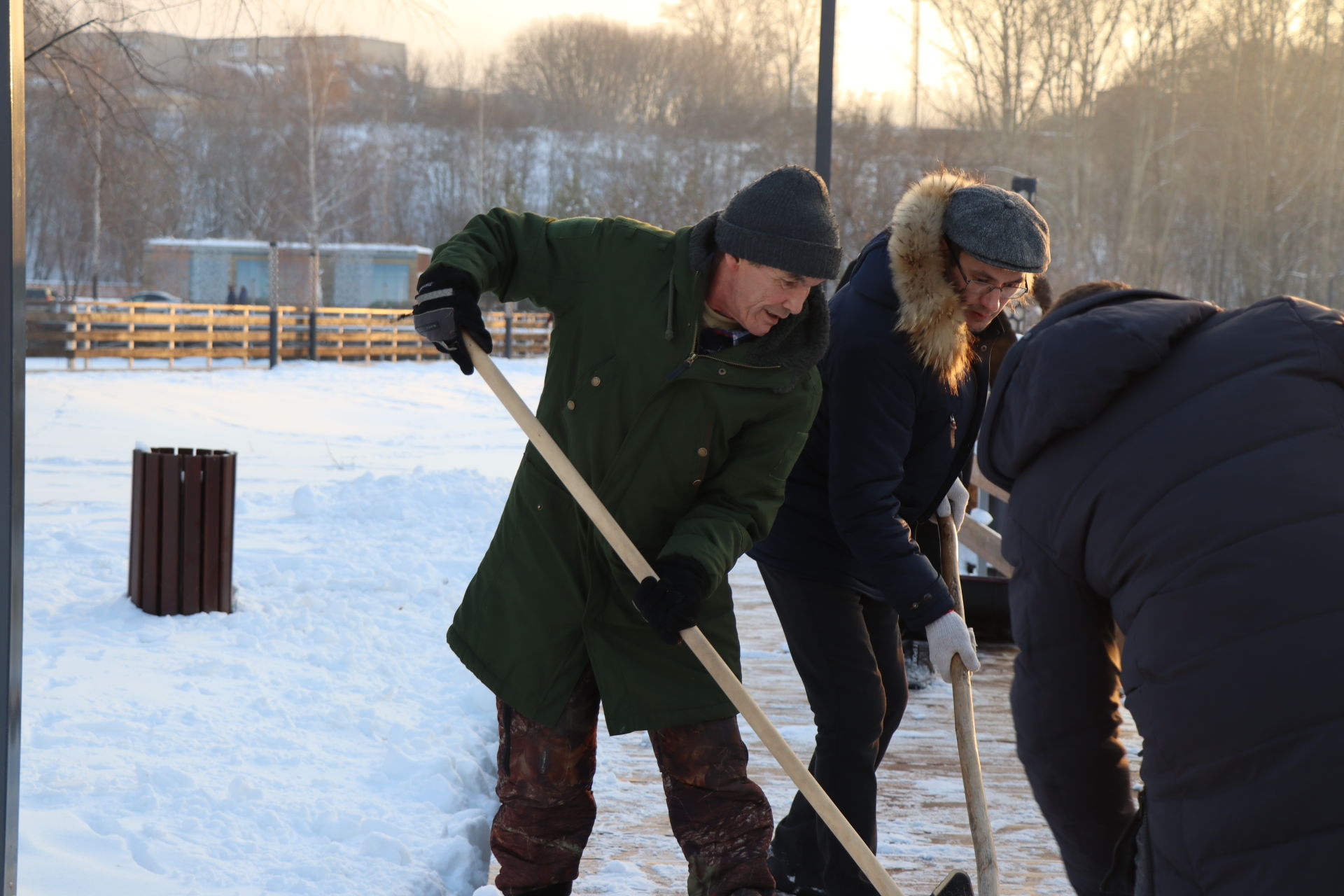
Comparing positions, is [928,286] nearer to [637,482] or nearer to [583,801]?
[637,482]

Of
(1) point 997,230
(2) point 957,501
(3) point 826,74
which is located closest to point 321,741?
(2) point 957,501

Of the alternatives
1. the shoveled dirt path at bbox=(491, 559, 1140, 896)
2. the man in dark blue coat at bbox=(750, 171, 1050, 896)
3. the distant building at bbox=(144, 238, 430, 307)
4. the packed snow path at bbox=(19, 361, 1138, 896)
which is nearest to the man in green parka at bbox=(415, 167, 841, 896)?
the man in dark blue coat at bbox=(750, 171, 1050, 896)

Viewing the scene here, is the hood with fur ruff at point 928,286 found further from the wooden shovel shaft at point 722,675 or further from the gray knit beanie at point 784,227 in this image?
the wooden shovel shaft at point 722,675

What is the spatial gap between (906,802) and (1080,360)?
104 inches

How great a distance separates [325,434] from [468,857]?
12601 mm

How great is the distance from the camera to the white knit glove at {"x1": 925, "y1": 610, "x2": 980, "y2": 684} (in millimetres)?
2658

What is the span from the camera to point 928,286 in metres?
2.60

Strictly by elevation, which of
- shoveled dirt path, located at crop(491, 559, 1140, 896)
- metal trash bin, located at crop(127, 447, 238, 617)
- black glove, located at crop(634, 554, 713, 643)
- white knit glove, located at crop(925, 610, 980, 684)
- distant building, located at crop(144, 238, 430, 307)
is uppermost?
distant building, located at crop(144, 238, 430, 307)

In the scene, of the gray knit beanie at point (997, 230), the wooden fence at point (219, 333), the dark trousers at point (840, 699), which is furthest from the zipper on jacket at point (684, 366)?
the wooden fence at point (219, 333)

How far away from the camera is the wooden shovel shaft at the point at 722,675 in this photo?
233 cm

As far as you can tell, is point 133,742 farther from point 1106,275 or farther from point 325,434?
point 1106,275

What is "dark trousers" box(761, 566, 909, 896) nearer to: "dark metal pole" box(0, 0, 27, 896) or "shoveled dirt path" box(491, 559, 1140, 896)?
"shoveled dirt path" box(491, 559, 1140, 896)

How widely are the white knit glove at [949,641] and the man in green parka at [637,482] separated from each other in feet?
1.52

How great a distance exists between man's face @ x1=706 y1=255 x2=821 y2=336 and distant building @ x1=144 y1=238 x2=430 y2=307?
32.4 metres
